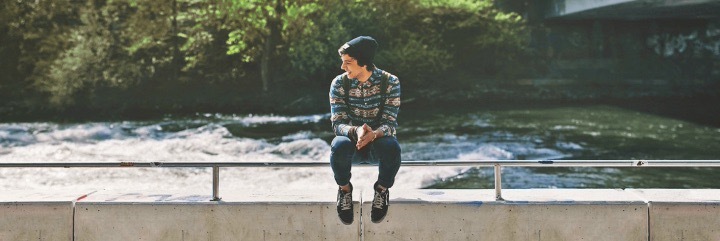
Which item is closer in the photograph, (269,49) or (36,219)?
(36,219)

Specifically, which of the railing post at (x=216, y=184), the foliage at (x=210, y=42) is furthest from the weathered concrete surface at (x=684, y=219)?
the foliage at (x=210, y=42)

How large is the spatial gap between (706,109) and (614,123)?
23.8ft

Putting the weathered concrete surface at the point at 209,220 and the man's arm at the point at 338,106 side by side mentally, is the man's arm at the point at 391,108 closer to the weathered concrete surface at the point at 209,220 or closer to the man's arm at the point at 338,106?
the man's arm at the point at 338,106

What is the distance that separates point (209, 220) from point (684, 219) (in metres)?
3.36

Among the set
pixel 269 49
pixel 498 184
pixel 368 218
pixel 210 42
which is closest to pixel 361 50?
pixel 368 218

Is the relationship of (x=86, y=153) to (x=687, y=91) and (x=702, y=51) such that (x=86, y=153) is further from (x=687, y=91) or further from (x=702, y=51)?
(x=702, y=51)

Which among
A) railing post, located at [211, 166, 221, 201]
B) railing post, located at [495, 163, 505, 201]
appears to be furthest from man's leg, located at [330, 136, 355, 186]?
railing post, located at [495, 163, 505, 201]

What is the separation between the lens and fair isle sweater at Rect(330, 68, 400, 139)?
5.28 meters

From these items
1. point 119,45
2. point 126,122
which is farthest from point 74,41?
point 126,122

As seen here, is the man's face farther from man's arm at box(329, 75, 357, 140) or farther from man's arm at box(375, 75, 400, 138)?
man's arm at box(375, 75, 400, 138)

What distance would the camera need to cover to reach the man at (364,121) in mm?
5188

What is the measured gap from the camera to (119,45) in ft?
115

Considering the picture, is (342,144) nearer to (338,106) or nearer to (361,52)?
(338,106)

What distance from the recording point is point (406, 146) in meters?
22.8
